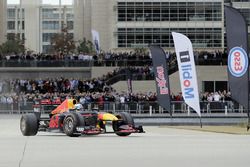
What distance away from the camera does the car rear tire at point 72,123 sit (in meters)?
23.8

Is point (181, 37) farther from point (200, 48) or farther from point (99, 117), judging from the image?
point (200, 48)

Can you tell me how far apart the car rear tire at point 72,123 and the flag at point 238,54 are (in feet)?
26.5

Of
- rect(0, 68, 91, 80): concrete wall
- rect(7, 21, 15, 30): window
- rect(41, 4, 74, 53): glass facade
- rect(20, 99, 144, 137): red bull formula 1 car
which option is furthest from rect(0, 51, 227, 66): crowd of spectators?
rect(41, 4, 74, 53): glass facade

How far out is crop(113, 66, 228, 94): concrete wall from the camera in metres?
59.3

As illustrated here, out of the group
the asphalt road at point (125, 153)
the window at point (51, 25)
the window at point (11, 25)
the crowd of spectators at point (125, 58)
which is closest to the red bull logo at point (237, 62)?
the asphalt road at point (125, 153)

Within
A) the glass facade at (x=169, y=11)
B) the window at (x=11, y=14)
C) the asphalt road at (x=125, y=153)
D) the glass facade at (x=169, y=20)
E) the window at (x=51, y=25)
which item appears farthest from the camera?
the window at (x=51, y=25)

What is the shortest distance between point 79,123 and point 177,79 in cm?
3838

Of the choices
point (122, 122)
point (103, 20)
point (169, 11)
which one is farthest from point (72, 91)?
point (103, 20)

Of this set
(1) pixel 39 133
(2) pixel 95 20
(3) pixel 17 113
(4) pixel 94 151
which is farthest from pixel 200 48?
(4) pixel 94 151

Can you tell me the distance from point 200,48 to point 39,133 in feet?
179

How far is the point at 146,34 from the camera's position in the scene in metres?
81.3

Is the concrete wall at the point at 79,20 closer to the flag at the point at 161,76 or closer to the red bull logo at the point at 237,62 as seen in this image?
the flag at the point at 161,76

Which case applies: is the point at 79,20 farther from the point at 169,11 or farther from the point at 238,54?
the point at 238,54

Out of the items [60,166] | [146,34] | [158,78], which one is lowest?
[60,166]
